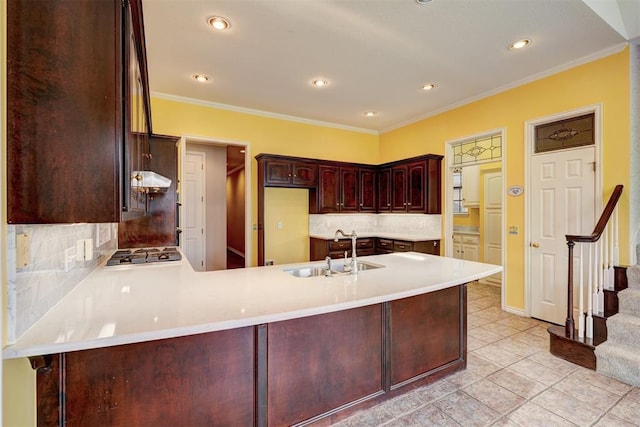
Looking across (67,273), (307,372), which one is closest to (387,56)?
(307,372)

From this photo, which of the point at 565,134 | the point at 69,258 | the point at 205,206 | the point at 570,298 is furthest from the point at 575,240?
the point at 205,206

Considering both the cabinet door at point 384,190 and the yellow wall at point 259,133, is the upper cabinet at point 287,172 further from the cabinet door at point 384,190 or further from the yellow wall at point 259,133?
the cabinet door at point 384,190

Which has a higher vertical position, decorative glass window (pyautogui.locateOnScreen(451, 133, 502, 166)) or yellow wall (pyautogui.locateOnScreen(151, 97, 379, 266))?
yellow wall (pyautogui.locateOnScreen(151, 97, 379, 266))

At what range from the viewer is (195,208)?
5590 mm

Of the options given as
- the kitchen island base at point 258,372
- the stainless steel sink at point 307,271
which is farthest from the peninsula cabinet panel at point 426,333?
the stainless steel sink at point 307,271

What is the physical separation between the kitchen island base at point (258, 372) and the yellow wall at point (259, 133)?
3.25m

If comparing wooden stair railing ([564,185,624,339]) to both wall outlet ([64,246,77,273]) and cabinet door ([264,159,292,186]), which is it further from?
wall outlet ([64,246,77,273])

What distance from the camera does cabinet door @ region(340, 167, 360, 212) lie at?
5.51m

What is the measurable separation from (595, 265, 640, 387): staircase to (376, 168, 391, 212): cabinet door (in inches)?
134

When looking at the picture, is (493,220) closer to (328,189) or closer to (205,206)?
(328,189)

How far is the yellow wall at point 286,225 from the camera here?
5.18m

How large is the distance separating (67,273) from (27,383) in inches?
26.6

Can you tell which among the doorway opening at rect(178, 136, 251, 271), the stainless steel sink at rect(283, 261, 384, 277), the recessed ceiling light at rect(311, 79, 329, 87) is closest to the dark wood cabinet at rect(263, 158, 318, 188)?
the doorway opening at rect(178, 136, 251, 271)

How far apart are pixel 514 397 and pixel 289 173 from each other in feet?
12.8
